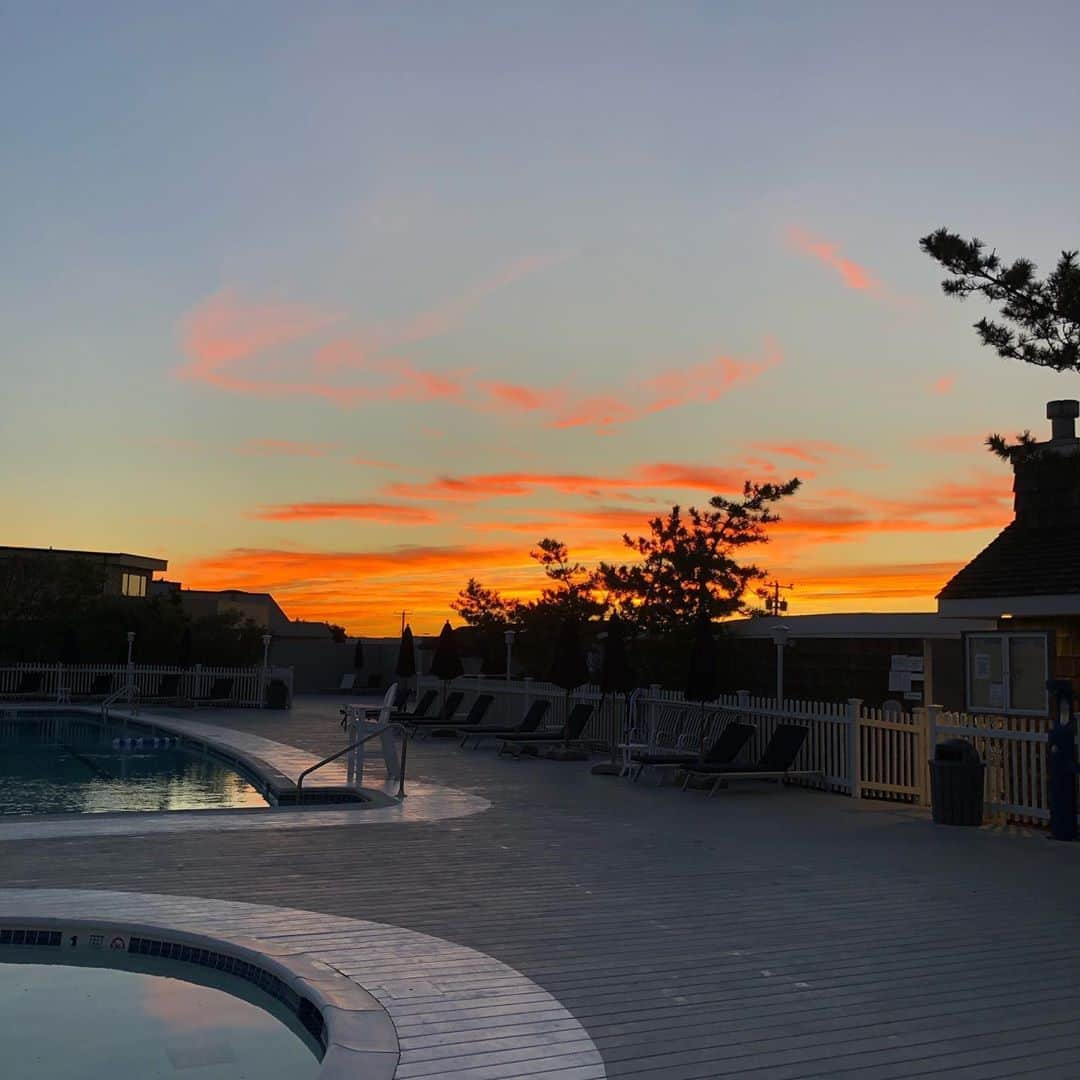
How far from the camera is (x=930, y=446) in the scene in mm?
18141

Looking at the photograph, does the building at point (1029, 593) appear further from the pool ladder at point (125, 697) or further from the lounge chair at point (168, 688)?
the lounge chair at point (168, 688)

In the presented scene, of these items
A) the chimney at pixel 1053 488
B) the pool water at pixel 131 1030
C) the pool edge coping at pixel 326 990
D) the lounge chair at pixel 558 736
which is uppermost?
the chimney at pixel 1053 488

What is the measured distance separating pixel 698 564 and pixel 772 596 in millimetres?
3093

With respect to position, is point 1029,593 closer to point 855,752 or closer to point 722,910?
point 855,752

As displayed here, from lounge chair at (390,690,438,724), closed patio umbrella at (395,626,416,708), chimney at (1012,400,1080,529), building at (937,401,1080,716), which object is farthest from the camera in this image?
closed patio umbrella at (395,626,416,708)

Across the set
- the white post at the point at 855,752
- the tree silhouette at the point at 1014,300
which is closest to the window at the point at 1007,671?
the white post at the point at 855,752

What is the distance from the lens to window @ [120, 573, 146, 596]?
52.8 meters

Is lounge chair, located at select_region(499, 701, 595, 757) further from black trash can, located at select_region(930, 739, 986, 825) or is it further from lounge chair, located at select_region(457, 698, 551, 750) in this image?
black trash can, located at select_region(930, 739, 986, 825)

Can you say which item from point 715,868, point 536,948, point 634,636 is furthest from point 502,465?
point 536,948

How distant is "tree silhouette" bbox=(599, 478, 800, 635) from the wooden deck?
16367 mm

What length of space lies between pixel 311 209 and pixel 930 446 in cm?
1078

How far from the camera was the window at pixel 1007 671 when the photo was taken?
12.2 metres

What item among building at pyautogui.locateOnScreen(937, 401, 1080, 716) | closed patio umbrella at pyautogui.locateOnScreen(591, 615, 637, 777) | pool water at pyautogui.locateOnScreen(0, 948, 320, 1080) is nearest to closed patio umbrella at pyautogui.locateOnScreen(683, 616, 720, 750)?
closed patio umbrella at pyautogui.locateOnScreen(591, 615, 637, 777)

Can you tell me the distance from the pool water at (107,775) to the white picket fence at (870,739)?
6.20 m
